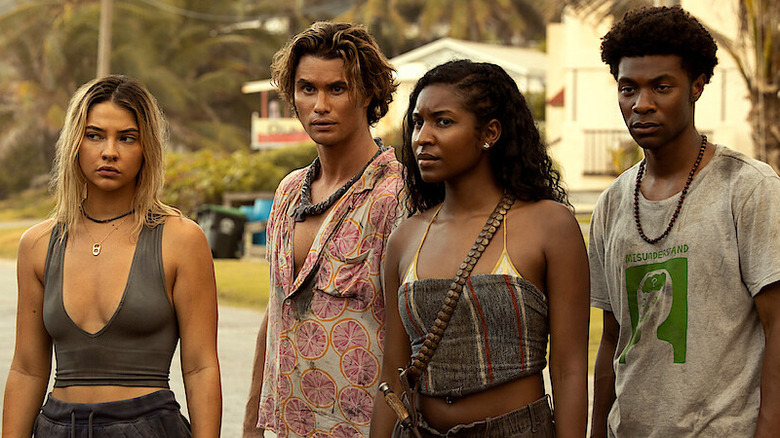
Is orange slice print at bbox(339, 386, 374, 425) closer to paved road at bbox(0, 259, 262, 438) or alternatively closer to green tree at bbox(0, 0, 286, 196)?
paved road at bbox(0, 259, 262, 438)

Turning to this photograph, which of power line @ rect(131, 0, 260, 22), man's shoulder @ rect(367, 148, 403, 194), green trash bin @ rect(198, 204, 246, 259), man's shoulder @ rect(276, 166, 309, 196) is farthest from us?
power line @ rect(131, 0, 260, 22)

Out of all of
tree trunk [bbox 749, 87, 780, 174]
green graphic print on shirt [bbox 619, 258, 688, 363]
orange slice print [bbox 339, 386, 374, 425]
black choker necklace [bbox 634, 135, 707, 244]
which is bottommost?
orange slice print [bbox 339, 386, 374, 425]

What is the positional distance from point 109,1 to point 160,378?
976 inches

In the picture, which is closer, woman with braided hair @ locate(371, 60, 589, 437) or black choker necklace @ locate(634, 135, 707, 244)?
woman with braided hair @ locate(371, 60, 589, 437)

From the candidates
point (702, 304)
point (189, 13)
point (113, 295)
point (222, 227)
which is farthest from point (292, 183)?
point (189, 13)

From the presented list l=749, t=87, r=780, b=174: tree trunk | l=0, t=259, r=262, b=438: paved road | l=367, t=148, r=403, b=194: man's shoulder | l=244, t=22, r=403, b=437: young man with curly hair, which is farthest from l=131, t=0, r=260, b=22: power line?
l=367, t=148, r=403, b=194: man's shoulder

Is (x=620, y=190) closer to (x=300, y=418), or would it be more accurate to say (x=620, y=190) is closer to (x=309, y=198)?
(x=309, y=198)

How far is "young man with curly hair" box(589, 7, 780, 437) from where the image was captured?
112 inches

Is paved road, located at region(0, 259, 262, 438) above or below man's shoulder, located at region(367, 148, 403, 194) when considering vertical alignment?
below

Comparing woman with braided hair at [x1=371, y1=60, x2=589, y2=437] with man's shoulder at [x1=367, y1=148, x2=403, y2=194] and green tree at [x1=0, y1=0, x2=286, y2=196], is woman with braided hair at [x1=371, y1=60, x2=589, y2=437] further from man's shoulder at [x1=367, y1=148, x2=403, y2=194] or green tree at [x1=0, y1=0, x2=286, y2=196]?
green tree at [x1=0, y1=0, x2=286, y2=196]

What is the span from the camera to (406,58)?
1249 inches

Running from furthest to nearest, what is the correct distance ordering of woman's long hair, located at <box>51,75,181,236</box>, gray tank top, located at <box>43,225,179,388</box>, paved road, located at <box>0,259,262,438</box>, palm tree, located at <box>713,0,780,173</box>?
1. palm tree, located at <box>713,0,780,173</box>
2. paved road, located at <box>0,259,262,438</box>
3. woman's long hair, located at <box>51,75,181,236</box>
4. gray tank top, located at <box>43,225,179,388</box>

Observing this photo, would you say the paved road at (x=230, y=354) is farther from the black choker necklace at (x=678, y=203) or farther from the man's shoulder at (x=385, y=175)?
the black choker necklace at (x=678, y=203)

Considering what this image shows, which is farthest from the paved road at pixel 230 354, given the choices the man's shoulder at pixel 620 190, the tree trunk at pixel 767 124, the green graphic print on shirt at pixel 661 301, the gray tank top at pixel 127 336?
the tree trunk at pixel 767 124
